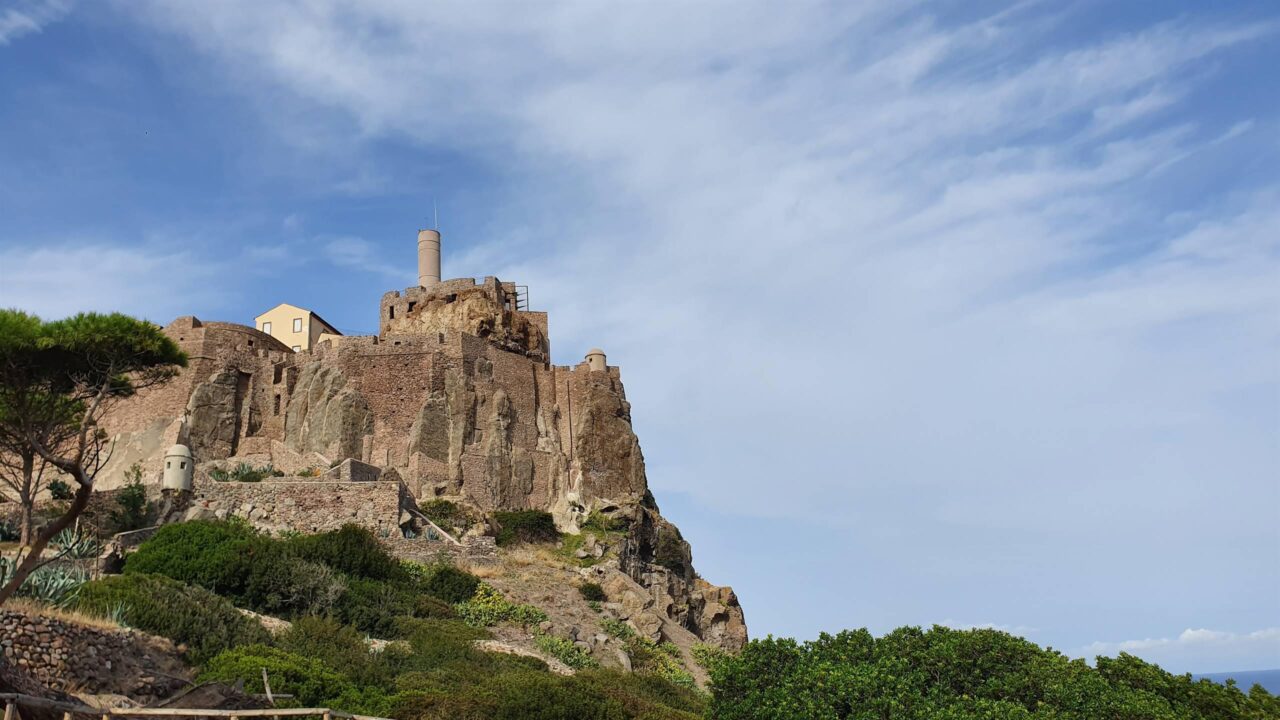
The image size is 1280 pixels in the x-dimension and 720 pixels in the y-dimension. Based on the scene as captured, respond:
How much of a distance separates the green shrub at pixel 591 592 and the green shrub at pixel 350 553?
7127 mm

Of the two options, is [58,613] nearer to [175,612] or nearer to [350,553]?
[175,612]

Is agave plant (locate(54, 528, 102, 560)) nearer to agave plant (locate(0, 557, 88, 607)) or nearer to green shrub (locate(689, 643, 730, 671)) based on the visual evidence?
agave plant (locate(0, 557, 88, 607))

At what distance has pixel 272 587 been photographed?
2830cm

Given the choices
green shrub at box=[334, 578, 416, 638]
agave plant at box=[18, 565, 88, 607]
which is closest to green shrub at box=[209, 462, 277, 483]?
green shrub at box=[334, 578, 416, 638]

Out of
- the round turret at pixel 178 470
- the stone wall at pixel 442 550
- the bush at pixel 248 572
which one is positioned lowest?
the bush at pixel 248 572

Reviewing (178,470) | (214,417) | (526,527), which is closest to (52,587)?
(178,470)

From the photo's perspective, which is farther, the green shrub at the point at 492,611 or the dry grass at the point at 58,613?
the green shrub at the point at 492,611

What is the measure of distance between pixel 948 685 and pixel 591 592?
17.0 m

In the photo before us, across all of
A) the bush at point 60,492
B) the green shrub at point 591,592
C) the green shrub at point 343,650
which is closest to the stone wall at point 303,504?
the bush at point 60,492

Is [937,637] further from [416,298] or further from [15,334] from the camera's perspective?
[416,298]

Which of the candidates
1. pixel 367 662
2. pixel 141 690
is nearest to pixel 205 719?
pixel 141 690

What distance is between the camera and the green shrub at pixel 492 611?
31.5 m

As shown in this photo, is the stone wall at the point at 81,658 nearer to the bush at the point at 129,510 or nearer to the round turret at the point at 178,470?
the bush at the point at 129,510

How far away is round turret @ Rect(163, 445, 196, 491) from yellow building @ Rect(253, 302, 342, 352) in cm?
2665
